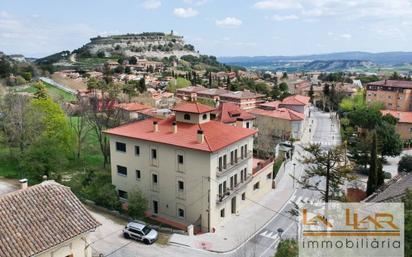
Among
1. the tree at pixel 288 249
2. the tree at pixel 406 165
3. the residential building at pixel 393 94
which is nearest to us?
the tree at pixel 288 249

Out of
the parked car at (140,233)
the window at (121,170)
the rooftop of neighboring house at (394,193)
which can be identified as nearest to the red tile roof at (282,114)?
the rooftop of neighboring house at (394,193)

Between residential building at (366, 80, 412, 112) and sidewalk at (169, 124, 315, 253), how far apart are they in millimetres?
62883

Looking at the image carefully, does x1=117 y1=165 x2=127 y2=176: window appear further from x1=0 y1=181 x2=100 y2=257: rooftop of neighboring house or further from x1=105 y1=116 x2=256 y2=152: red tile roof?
x1=0 y1=181 x2=100 y2=257: rooftop of neighboring house

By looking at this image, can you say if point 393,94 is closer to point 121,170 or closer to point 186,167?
point 186,167

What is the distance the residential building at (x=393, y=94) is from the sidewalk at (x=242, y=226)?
206 ft

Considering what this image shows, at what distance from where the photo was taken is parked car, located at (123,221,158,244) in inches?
1056

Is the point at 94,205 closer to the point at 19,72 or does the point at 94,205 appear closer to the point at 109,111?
the point at 109,111

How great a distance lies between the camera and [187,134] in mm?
31703

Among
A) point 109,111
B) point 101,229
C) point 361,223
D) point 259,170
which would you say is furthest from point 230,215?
point 109,111

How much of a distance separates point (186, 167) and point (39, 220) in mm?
14781

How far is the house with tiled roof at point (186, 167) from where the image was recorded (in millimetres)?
30062

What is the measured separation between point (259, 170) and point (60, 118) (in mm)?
23752

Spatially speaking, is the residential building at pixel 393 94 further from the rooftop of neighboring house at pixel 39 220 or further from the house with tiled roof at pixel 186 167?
the rooftop of neighboring house at pixel 39 220

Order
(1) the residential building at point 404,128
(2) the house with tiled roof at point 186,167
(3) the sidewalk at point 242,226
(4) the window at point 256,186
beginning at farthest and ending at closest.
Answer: (1) the residential building at point 404,128 < (4) the window at point 256,186 < (2) the house with tiled roof at point 186,167 < (3) the sidewalk at point 242,226
